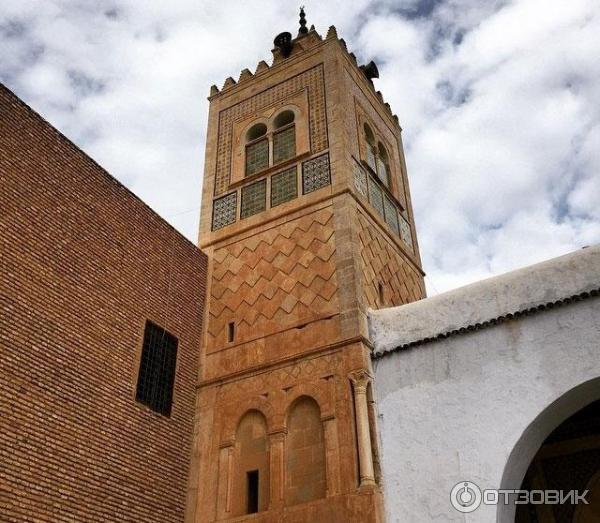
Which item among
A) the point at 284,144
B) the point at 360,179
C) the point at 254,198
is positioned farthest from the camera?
the point at 284,144

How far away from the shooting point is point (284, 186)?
10438 mm

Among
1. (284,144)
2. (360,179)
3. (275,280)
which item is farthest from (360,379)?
(284,144)

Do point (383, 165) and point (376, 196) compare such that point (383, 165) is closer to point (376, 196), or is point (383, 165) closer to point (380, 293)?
point (376, 196)

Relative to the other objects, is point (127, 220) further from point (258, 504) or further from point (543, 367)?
point (543, 367)

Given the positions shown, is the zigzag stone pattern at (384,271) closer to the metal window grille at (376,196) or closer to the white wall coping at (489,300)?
the metal window grille at (376,196)

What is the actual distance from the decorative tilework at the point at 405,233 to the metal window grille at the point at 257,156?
2.55 meters

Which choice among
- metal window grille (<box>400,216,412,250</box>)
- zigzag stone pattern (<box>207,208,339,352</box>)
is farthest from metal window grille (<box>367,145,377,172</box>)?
zigzag stone pattern (<box>207,208,339,352</box>)

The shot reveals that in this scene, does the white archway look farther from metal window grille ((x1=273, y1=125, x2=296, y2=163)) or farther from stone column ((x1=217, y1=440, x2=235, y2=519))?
metal window grille ((x1=273, y1=125, x2=296, y2=163))

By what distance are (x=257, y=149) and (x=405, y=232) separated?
9.62 feet

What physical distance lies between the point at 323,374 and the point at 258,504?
1659mm

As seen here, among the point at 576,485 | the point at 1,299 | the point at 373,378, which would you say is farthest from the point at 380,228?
the point at 1,299

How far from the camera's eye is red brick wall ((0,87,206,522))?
6.43 metres

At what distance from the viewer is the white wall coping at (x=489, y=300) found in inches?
284

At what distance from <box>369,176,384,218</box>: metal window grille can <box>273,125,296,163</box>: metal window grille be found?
1369 millimetres
